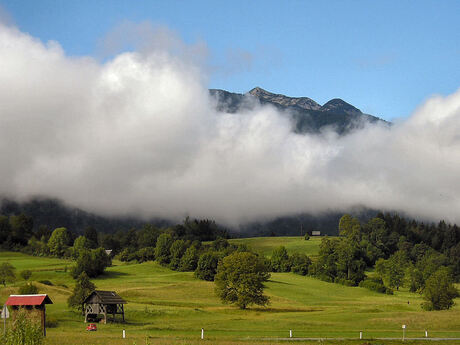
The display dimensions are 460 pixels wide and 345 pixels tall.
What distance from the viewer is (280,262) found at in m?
188

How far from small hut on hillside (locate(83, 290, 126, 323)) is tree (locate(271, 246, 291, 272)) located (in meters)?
109

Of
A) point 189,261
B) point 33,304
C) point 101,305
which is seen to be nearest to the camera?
point 33,304

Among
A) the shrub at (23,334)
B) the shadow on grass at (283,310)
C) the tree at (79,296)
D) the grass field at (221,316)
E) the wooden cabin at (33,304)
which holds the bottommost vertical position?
the shadow on grass at (283,310)

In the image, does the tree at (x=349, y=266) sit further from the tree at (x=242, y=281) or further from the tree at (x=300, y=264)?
the tree at (x=242, y=281)

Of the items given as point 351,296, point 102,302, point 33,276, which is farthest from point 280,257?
point 102,302

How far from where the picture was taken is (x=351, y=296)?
469 ft

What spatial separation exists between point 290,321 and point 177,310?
21726 mm

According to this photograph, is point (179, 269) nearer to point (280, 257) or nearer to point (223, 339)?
point (280, 257)

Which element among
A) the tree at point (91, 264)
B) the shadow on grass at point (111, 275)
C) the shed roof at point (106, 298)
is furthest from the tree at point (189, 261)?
the shed roof at point (106, 298)

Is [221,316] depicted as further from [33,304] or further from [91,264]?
[91,264]

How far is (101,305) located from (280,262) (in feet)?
370

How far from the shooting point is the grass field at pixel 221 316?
200 feet

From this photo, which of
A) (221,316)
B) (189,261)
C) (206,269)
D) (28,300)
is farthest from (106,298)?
(189,261)

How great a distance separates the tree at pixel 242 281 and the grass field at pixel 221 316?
2.39 meters
